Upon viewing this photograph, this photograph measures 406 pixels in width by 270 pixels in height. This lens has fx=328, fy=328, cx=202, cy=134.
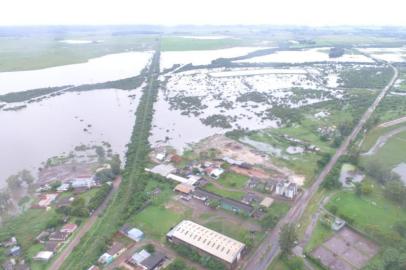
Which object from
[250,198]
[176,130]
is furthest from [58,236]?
[176,130]

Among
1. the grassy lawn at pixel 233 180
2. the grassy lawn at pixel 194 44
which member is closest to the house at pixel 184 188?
the grassy lawn at pixel 233 180

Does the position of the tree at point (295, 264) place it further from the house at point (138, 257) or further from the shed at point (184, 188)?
the shed at point (184, 188)

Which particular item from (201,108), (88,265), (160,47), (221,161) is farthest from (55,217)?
(160,47)

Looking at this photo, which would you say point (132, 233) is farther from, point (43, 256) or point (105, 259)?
point (43, 256)

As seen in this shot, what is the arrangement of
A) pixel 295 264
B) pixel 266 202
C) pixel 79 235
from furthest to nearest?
pixel 266 202
pixel 79 235
pixel 295 264

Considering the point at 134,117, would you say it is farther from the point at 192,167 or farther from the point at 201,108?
the point at 192,167

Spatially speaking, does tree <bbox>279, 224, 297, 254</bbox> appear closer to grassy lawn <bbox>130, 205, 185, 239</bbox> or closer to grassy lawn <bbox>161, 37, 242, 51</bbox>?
grassy lawn <bbox>130, 205, 185, 239</bbox>

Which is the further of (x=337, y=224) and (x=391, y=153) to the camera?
(x=391, y=153)
